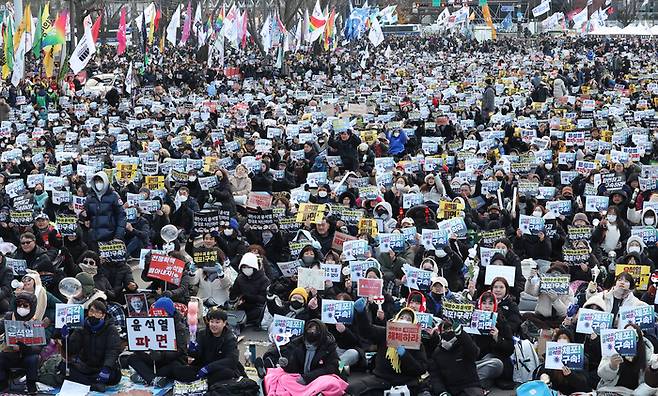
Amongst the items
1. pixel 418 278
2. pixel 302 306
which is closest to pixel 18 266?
pixel 302 306

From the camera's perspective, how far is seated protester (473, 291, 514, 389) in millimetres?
9969

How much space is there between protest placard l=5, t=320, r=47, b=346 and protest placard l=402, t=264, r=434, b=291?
365cm

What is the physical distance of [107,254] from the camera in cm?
1209

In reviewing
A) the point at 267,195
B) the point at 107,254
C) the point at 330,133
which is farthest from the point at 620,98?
the point at 107,254

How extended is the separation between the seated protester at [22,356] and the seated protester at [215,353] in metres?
1.45

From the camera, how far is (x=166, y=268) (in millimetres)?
11594

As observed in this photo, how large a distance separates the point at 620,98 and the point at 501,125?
7432 millimetres

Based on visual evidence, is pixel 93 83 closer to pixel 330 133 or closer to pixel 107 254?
pixel 330 133

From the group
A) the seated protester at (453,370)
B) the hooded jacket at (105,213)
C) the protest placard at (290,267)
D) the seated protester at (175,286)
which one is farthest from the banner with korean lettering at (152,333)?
the hooded jacket at (105,213)

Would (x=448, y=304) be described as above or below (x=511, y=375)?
above

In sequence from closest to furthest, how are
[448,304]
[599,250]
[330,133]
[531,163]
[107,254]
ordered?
1. [448,304]
2. [107,254]
3. [599,250]
4. [531,163]
5. [330,133]

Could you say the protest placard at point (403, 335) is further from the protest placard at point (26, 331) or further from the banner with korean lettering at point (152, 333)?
the protest placard at point (26, 331)

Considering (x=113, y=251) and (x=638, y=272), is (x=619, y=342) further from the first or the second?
(x=113, y=251)

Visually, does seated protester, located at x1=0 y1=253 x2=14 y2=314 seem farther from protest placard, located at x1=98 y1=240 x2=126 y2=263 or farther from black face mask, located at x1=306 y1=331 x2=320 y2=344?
black face mask, located at x1=306 y1=331 x2=320 y2=344
